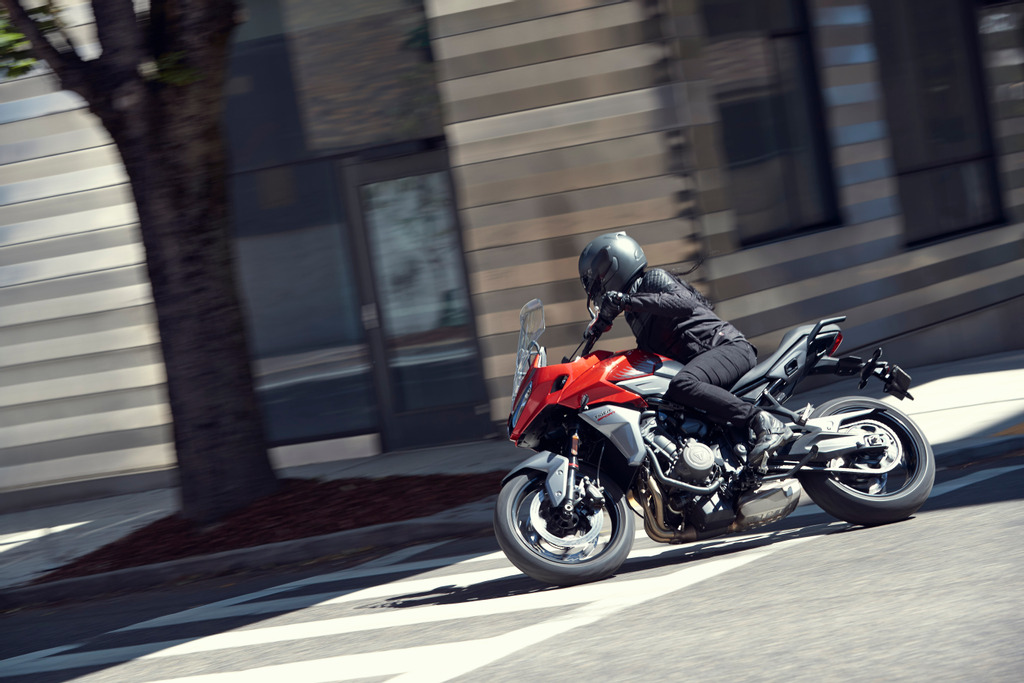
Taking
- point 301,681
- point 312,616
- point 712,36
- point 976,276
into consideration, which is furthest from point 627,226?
point 301,681

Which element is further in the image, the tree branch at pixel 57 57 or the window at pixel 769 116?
the window at pixel 769 116

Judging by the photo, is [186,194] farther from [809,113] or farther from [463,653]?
[809,113]

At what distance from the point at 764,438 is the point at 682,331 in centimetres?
72

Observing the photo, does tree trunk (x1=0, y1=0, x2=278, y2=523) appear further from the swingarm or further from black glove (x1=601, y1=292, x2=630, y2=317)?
the swingarm

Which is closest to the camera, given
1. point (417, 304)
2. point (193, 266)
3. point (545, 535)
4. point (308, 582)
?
point (545, 535)

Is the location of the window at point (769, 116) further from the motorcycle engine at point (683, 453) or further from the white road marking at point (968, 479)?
the motorcycle engine at point (683, 453)

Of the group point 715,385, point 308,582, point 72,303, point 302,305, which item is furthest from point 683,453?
point 72,303

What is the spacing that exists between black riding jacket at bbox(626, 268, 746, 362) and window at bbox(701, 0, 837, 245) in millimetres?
5384

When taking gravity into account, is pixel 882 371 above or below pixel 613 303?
below

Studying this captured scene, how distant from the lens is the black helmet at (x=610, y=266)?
19.9 feet

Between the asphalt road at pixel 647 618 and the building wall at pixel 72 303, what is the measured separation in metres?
5.01

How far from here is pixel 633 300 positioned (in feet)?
19.2

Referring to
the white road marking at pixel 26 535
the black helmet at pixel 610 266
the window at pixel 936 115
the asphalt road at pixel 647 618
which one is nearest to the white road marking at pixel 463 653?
the asphalt road at pixel 647 618

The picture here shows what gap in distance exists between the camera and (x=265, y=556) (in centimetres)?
816
